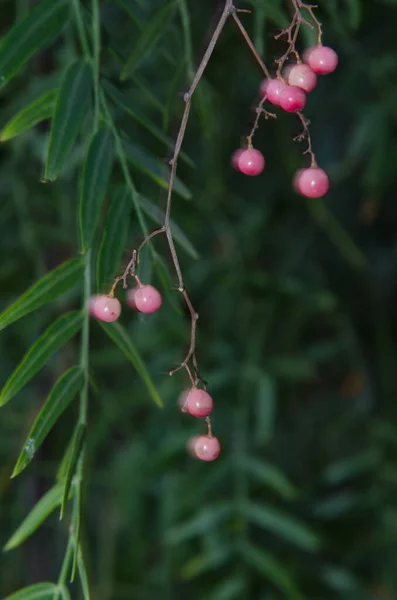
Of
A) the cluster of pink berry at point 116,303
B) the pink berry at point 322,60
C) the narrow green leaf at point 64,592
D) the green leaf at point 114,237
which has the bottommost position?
the narrow green leaf at point 64,592

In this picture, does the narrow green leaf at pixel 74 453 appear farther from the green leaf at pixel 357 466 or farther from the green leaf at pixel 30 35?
the green leaf at pixel 357 466

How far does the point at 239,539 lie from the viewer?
77 cm

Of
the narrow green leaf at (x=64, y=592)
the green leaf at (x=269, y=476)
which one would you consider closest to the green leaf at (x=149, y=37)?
the narrow green leaf at (x=64, y=592)

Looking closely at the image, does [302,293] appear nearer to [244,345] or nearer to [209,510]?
[244,345]

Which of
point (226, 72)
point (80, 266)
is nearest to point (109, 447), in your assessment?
point (226, 72)

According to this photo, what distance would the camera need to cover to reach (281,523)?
76 cm

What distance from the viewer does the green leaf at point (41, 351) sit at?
1.24 feet

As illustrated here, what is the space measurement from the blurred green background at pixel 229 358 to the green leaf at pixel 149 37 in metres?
0.26

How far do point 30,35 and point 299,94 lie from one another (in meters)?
0.14

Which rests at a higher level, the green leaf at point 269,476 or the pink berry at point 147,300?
the green leaf at point 269,476

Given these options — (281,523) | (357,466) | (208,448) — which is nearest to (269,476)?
(281,523)

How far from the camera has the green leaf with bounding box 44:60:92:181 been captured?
0.39 meters

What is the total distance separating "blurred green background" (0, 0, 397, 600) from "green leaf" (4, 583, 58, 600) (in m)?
0.37

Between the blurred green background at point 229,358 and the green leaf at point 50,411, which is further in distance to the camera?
the blurred green background at point 229,358
